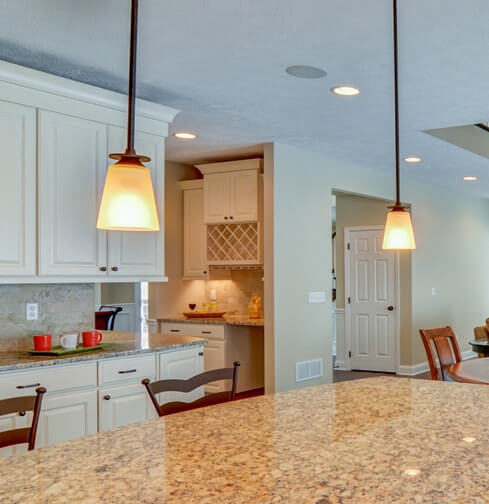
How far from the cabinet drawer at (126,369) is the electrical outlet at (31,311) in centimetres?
66

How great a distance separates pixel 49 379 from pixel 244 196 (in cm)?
330

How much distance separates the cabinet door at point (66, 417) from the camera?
3.10 metres

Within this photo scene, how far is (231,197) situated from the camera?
6094 millimetres

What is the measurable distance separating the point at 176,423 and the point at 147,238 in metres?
2.34

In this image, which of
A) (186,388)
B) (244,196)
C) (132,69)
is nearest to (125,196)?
(132,69)

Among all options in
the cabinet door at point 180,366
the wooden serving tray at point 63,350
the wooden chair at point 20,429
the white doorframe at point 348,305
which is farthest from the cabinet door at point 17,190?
the white doorframe at point 348,305

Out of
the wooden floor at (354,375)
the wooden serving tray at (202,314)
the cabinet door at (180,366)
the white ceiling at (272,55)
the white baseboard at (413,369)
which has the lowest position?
the wooden floor at (354,375)

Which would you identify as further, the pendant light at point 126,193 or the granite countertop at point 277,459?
the pendant light at point 126,193

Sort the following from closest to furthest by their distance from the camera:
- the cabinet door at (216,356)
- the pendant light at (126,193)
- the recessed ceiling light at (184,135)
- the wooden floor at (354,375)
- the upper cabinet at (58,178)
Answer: the pendant light at (126,193)
the upper cabinet at (58,178)
the recessed ceiling light at (184,135)
the cabinet door at (216,356)
the wooden floor at (354,375)

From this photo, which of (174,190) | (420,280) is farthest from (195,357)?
(420,280)

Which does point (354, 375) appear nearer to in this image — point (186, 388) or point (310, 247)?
point (310, 247)

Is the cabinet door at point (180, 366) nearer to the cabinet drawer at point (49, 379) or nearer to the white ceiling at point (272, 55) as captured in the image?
the cabinet drawer at point (49, 379)

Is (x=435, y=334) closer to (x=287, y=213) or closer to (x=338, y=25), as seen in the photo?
(x=287, y=213)

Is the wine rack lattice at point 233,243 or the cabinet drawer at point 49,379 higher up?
the wine rack lattice at point 233,243
